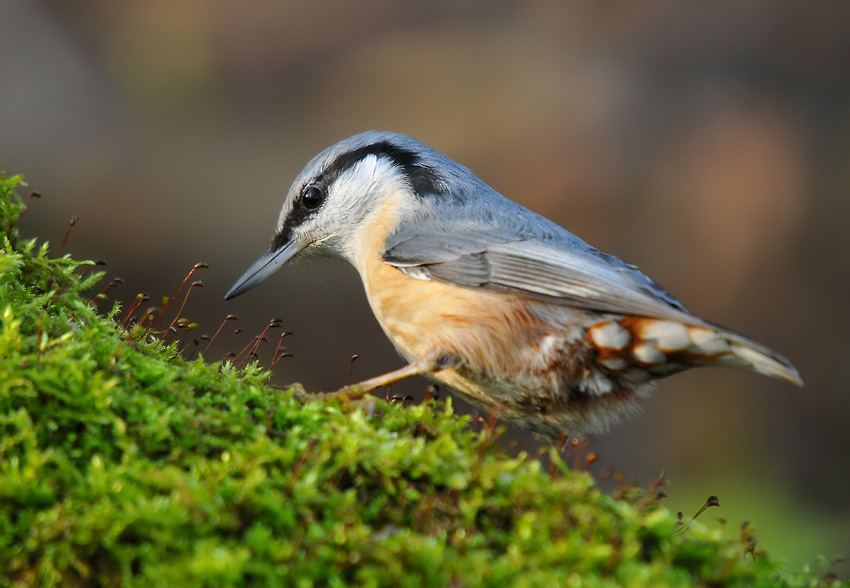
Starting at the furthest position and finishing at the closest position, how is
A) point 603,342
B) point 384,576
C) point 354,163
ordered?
1. point 354,163
2. point 603,342
3. point 384,576

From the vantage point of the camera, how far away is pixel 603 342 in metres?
2.75

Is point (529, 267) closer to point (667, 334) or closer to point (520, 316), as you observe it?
point (520, 316)

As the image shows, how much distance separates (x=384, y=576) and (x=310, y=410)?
686 millimetres

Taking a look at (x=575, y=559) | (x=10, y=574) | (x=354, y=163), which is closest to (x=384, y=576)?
(x=575, y=559)

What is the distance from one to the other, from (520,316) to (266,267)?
4.53 feet

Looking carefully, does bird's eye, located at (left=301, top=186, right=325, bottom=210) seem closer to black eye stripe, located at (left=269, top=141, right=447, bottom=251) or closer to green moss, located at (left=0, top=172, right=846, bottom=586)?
black eye stripe, located at (left=269, top=141, right=447, bottom=251)

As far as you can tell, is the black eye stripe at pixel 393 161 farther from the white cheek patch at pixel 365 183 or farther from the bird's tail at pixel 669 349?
the bird's tail at pixel 669 349

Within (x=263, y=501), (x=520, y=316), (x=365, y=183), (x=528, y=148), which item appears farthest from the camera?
(x=528, y=148)

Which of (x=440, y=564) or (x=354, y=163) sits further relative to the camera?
(x=354, y=163)

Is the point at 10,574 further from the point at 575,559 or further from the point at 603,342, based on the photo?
the point at 603,342

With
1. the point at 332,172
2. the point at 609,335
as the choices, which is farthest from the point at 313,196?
the point at 609,335

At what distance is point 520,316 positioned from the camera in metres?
2.85

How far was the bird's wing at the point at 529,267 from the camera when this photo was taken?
2754 mm

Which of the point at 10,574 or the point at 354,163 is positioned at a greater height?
the point at 354,163
